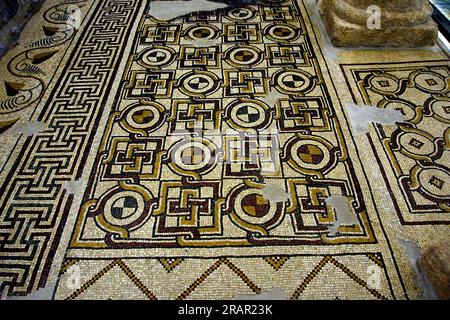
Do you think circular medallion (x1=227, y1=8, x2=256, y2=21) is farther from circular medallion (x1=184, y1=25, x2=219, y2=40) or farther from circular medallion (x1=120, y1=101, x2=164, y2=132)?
circular medallion (x1=120, y1=101, x2=164, y2=132)

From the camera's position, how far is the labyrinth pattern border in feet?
4.17

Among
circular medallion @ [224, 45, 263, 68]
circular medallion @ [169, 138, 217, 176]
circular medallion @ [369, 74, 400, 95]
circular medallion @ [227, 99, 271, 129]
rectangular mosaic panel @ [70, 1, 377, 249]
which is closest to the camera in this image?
rectangular mosaic panel @ [70, 1, 377, 249]

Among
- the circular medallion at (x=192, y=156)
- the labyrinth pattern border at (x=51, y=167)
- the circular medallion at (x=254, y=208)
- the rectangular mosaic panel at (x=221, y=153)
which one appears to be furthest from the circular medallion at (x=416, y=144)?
the labyrinth pattern border at (x=51, y=167)

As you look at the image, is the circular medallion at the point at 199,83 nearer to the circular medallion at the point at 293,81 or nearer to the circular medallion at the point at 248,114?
the circular medallion at the point at 248,114

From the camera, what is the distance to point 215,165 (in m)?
1.57

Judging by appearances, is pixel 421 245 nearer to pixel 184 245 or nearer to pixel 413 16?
pixel 184 245

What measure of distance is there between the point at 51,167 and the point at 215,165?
0.65 m

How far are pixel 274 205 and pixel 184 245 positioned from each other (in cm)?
35

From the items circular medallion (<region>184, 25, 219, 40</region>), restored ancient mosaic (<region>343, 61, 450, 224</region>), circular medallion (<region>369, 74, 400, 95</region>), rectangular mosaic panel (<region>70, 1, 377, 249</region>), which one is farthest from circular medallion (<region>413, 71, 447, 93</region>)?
circular medallion (<region>184, 25, 219, 40</region>)

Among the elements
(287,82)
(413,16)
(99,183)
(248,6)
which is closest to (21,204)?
(99,183)

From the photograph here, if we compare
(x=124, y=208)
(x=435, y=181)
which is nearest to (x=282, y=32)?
(x=435, y=181)

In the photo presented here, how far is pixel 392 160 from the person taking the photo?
157 cm

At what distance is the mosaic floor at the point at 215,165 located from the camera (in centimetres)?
124

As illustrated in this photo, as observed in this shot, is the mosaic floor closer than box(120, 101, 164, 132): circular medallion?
Yes
